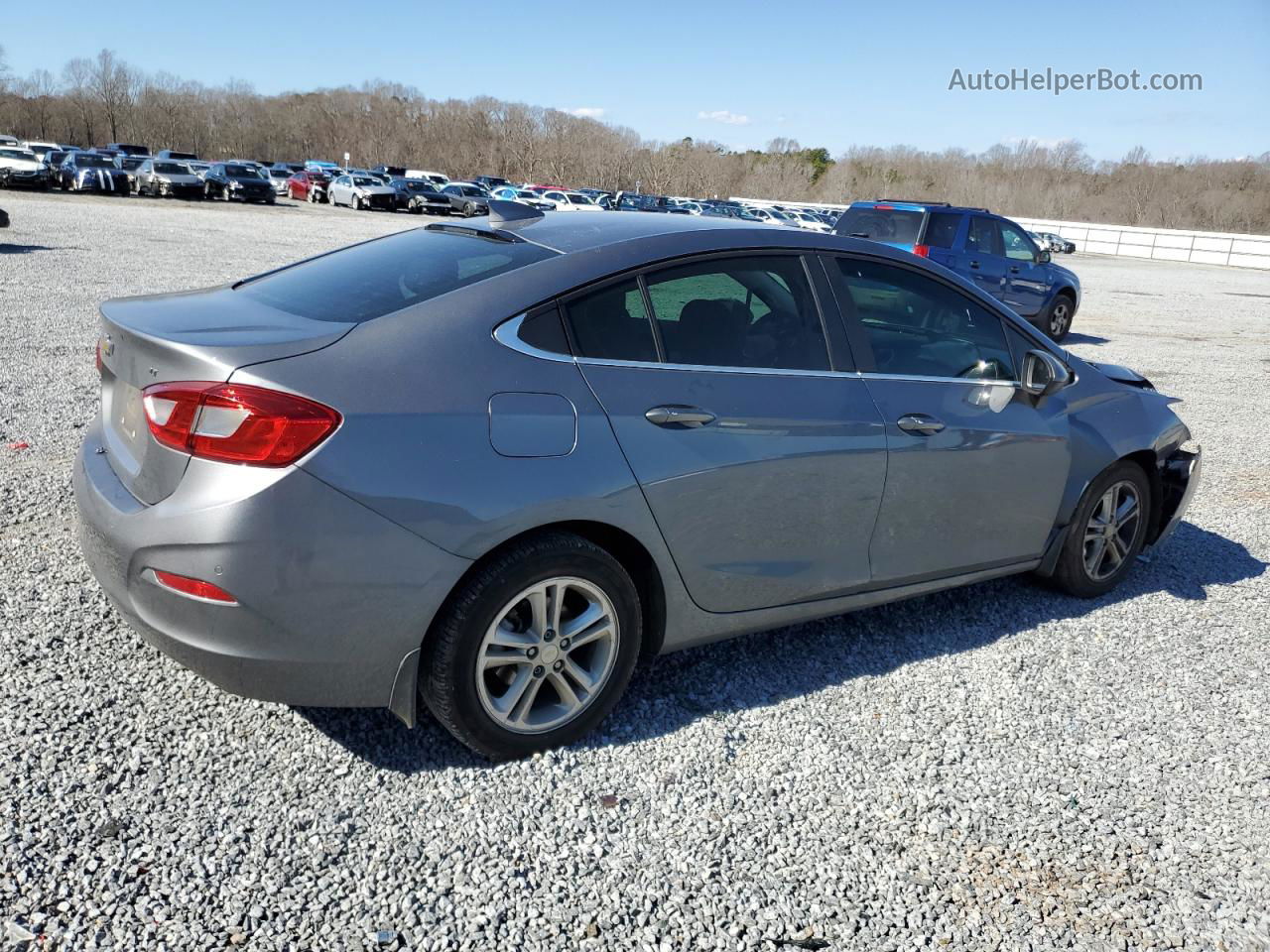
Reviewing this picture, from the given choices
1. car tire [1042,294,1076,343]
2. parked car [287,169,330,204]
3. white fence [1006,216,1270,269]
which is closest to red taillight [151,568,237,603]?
car tire [1042,294,1076,343]

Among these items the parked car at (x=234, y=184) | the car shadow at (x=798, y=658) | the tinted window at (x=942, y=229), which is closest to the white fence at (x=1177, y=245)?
the parked car at (x=234, y=184)

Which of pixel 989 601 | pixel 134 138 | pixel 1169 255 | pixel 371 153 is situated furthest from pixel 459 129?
pixel 989 601

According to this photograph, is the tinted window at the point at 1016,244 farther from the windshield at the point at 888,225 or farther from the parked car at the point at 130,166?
the parked car at the point at 130,166

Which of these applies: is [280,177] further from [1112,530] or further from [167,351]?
[167,351]

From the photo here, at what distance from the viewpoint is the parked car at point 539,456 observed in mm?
2682

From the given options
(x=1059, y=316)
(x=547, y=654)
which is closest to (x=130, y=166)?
(x=1059, y=316)

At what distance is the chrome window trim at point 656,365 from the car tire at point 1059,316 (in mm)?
11480

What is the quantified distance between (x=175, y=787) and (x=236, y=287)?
69.7 inches

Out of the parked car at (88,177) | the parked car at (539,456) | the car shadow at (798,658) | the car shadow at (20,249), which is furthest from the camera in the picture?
the parked car at (88,177)

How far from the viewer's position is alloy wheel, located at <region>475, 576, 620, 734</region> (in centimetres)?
303

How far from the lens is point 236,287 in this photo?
3.69 metres

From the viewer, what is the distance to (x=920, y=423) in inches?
151

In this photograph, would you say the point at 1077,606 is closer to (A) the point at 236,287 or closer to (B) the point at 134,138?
(A) the point at 236,287

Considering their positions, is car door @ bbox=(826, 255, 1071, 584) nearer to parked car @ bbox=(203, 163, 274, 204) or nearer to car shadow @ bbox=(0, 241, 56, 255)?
car shadow @ bbox=(0, 241, 56, 255)
